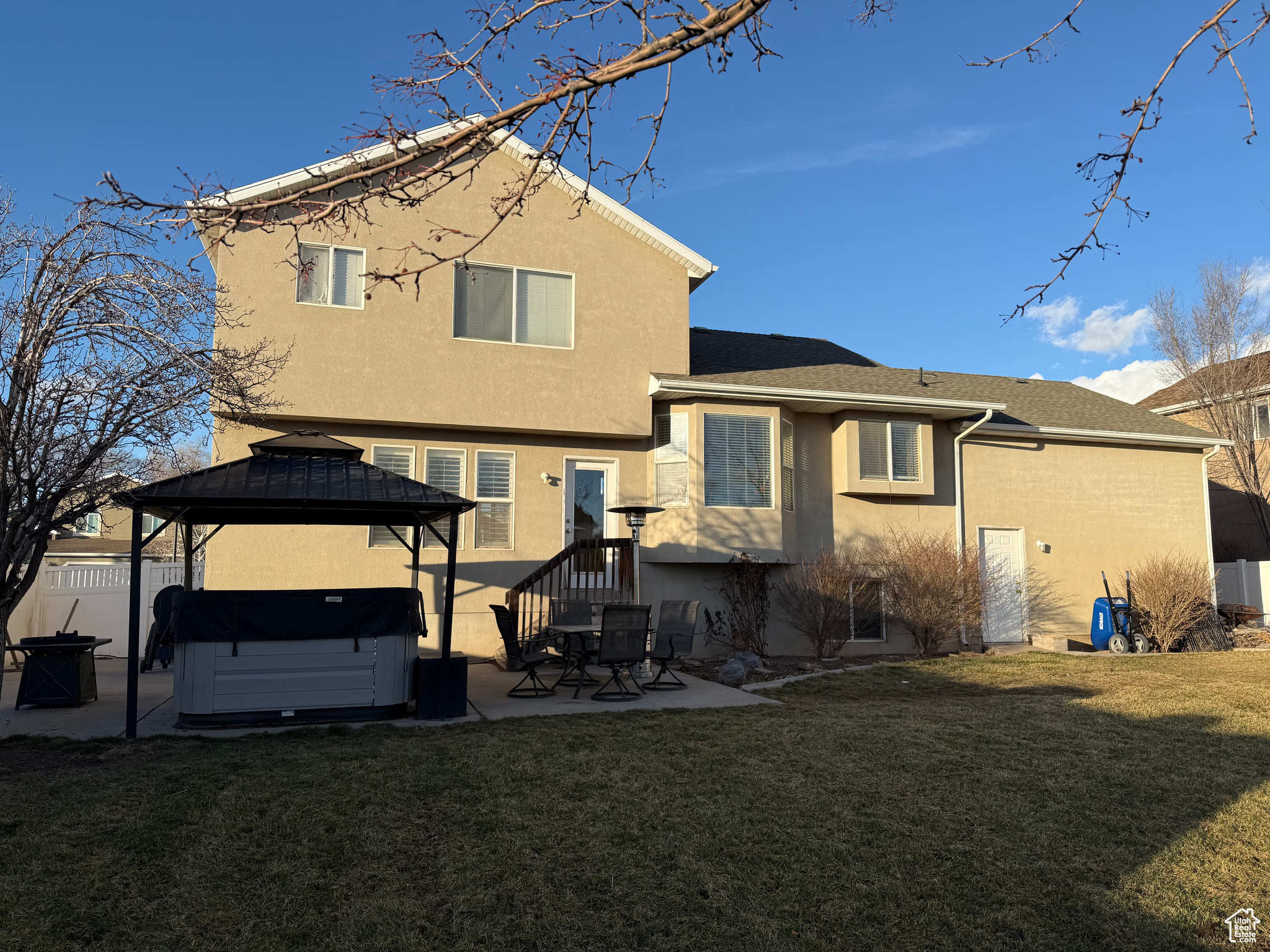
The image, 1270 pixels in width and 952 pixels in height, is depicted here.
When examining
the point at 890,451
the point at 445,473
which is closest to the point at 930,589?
the point at 890,451

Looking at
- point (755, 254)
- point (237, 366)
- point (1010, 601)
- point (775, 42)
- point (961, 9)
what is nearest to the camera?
point (775, 42)

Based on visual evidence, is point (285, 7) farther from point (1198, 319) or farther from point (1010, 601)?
point (1198, 319)

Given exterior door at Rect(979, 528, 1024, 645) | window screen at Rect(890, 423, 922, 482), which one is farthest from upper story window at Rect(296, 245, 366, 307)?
exterior door at Rect(979, 528, 1024, 645)

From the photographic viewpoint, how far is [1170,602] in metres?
15.3

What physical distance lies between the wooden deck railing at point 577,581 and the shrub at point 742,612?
6.12 ft

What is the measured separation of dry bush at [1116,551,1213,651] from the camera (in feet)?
50.0

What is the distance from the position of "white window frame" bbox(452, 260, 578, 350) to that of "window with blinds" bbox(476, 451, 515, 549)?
0.92ft

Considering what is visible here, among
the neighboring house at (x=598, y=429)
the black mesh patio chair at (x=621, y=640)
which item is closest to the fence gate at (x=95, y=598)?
the neighboring house at (x=598, y=429)

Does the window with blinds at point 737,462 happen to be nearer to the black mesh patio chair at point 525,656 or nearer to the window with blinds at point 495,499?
the window with blinds at point 495,499

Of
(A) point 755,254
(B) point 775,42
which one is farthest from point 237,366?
(B) point 775,42

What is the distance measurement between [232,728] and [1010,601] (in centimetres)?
1325

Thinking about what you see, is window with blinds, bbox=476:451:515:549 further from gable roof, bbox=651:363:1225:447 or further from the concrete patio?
gable roof, bbox=651:363:1225:447

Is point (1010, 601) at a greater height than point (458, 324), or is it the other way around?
point (458, 324)

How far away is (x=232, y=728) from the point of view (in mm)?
8133
